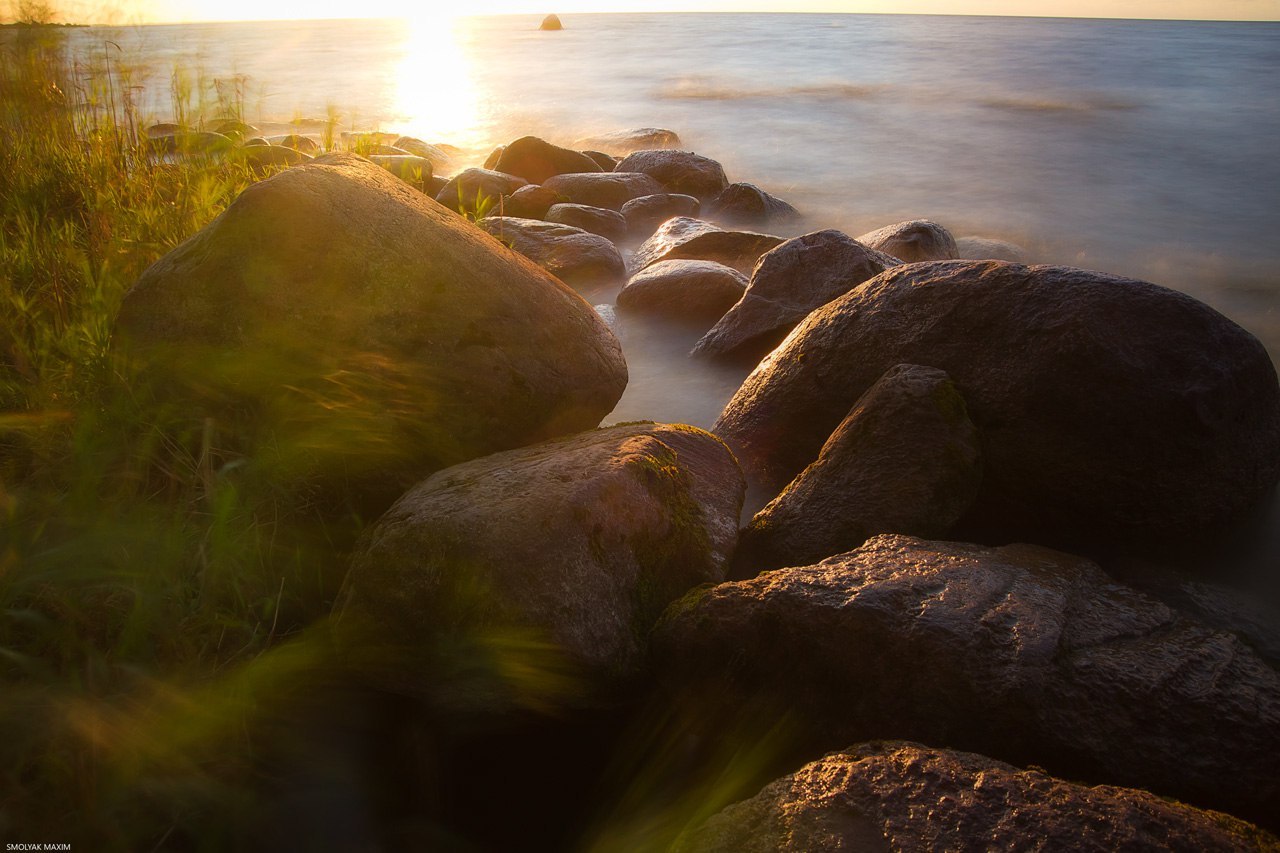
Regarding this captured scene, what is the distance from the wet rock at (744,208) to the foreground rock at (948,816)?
8.41m

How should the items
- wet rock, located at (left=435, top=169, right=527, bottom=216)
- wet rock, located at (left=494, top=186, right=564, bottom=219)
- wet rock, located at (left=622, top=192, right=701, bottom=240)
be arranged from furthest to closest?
wet rock, located at (left=622, top=192, right=701, bottom=240) → wet rock, located at (left=494, top=186, right=564, bottom=219) → wet rock, located at (left=435, top=169, right=527, bottom=216)

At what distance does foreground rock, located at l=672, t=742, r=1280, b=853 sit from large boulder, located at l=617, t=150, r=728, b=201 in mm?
9179

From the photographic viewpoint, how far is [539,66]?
2850cm

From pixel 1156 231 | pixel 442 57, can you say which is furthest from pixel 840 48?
pixel 1156 231

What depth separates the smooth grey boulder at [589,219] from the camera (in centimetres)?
812

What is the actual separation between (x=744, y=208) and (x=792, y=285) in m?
4.99

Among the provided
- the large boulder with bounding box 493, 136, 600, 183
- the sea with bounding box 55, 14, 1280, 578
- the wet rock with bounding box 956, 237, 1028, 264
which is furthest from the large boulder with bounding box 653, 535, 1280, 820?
the large boulder with bounding box 493, 136, 600, 183

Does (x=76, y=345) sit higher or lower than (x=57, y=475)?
higher

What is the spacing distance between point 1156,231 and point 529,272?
341 inches

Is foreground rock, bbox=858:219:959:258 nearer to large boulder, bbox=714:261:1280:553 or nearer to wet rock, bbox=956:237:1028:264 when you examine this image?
wet rock, bbox=956:237:1028:264

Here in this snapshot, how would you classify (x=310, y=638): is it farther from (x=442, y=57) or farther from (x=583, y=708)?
(x=442, y=57)

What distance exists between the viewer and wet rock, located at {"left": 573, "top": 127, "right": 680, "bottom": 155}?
13.9m

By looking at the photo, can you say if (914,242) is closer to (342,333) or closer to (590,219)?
(590,219)

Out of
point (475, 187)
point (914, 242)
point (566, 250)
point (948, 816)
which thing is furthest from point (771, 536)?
point (475, 187)
